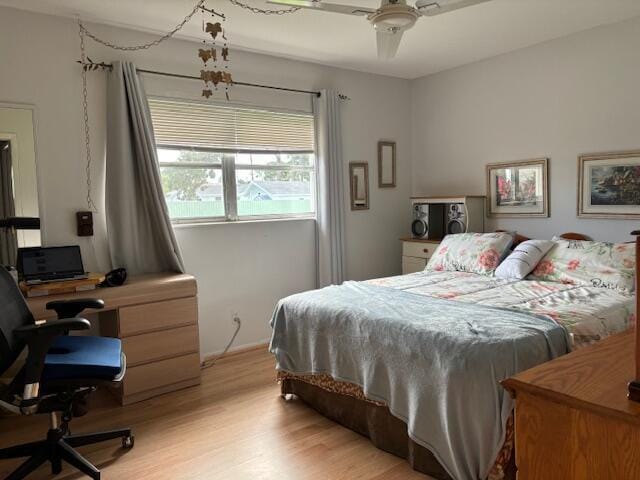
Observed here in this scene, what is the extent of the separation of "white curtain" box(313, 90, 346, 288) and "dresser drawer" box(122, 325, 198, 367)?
1.48 metres

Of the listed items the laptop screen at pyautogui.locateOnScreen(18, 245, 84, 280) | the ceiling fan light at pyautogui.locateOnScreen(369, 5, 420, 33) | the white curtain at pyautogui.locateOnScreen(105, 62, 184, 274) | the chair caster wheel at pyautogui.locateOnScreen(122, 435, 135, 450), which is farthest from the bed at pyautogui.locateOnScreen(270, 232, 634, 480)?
the ceiling fan light at pyautogui.locateOnScreen(369, 5, 420, 33)

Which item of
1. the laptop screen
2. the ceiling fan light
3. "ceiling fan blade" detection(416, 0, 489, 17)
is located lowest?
the laptop screen

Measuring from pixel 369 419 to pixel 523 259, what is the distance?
5.74ft

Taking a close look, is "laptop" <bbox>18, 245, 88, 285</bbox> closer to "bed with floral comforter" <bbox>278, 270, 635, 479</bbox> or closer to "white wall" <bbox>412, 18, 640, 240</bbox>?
"bed with floral comforter" <bbox>278, 270, 635, 479</bbox>

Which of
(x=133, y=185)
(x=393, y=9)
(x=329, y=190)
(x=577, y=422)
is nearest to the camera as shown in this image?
(x=577, y=422)

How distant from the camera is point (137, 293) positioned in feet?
9.72

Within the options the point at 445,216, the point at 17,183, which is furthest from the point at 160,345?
the point at 445,216

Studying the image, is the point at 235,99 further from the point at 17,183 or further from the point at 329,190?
the point at 17,183

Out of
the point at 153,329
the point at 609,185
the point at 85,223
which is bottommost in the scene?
the point at 153,329

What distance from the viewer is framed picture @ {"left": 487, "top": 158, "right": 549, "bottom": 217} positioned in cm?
Result: 394

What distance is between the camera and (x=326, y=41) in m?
3.67

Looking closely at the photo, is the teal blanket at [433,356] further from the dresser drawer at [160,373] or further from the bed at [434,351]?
the dresser drawer at [160,373]

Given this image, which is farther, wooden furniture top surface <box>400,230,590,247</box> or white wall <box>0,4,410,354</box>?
wooden furniture top surface <box>400,230,590,247</box>

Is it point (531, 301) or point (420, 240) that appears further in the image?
point (420, 240)
